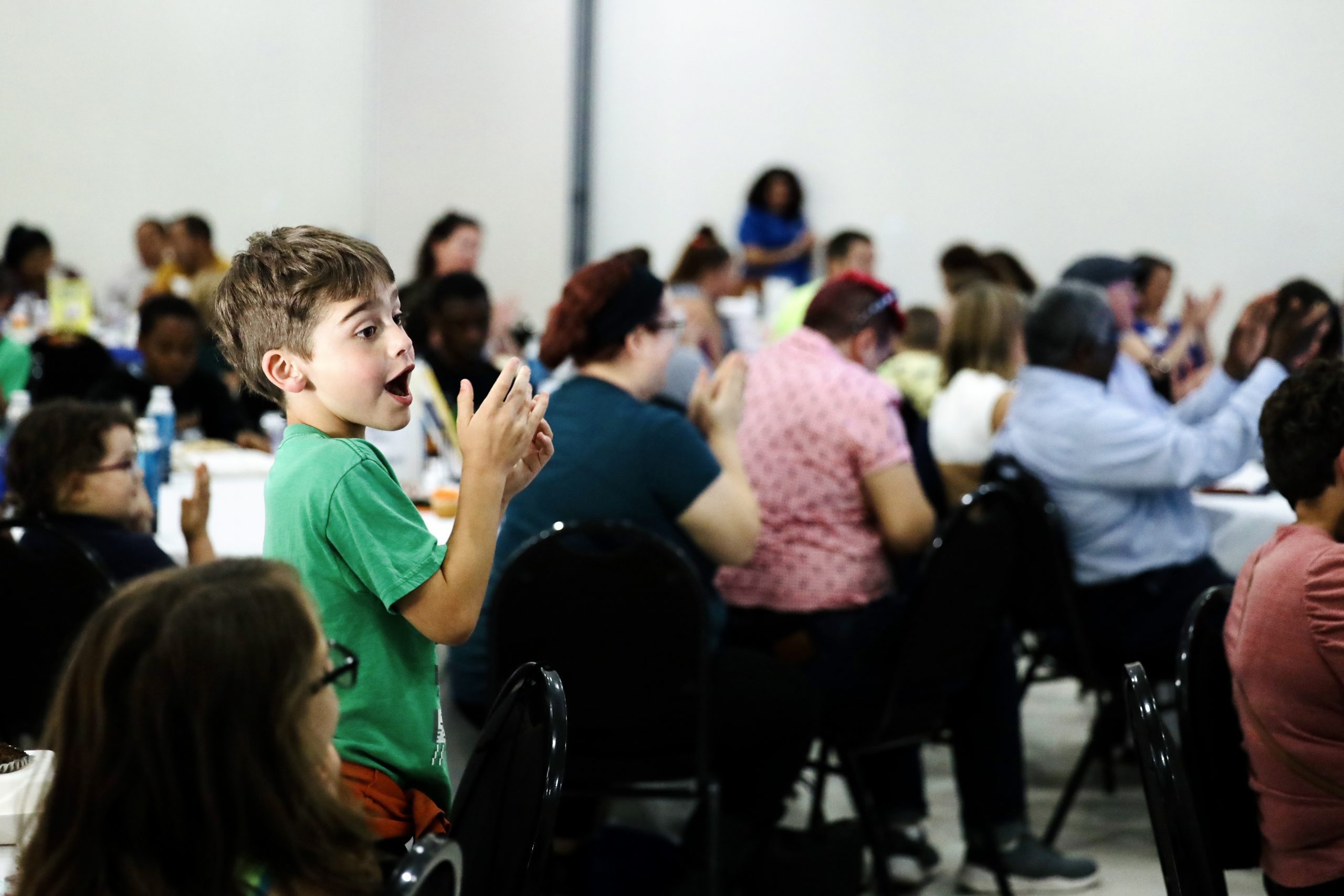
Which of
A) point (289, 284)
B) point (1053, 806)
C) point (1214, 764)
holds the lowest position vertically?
point (1053, 806)

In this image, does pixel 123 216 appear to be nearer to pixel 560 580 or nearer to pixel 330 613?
pixel 560 580

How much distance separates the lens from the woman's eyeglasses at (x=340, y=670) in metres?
0.96

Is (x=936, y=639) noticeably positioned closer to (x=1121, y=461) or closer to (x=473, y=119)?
(x=1121, y=461)

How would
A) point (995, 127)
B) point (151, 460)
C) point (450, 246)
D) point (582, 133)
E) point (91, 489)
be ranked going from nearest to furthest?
point (91, 489), point (151, 460), point (450, 246), point (995, 127), point (582, 133)

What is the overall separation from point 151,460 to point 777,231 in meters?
6.33

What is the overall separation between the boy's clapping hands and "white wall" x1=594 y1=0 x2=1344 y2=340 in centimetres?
628

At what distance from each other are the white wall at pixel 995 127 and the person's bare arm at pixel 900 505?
15.4ft

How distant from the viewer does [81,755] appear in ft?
2.89

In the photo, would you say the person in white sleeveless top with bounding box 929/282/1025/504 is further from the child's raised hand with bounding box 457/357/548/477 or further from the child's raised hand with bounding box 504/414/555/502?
the child's raised hand with bounding box 457/357/548/477

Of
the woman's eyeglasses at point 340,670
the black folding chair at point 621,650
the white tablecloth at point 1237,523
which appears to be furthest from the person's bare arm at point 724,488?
the woman's eyeglasses at point 340,670

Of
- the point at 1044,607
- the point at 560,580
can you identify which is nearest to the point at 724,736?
the point at 560,580

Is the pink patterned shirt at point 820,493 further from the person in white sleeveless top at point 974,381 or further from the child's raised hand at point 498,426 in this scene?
the child's raised hand at point 498,426

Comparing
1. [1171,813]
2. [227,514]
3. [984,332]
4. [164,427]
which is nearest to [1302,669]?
[1171,813]

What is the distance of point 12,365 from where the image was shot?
421 centimetres
